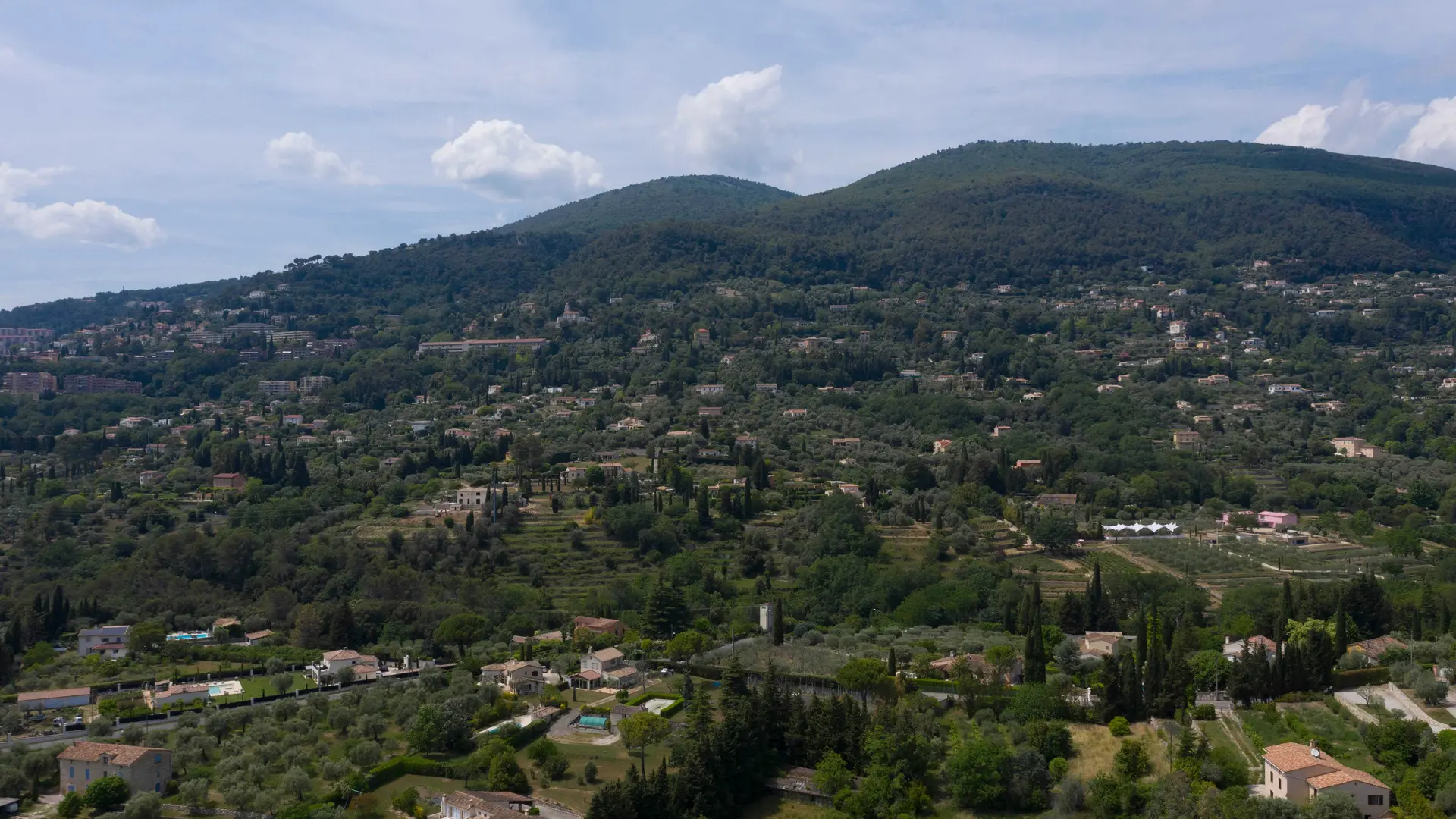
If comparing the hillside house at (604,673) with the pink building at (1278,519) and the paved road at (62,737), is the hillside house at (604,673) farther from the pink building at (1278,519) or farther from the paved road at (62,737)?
the pink building at (1278,519)

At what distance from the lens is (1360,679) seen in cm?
3033

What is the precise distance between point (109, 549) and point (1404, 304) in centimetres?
10010

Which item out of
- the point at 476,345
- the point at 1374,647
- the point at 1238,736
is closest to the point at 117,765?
the point at 1238,736

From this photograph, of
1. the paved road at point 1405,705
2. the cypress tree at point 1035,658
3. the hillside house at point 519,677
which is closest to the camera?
the paved road at point 1405,705

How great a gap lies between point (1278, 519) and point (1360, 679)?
91.2ft

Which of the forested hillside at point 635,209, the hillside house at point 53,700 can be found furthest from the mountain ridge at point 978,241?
the hillside house at point 53,700

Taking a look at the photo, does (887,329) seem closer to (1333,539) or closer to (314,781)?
(1333,539)

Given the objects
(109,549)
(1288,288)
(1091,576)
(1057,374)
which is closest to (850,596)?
(1091,576)

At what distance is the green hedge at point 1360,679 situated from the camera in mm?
30219

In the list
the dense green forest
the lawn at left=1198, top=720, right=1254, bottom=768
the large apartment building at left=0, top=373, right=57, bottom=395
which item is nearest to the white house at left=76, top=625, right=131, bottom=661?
the dense green forest

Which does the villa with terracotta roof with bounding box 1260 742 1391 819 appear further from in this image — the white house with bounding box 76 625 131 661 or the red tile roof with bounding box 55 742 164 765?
the white house with bounding box 76 625 131 661

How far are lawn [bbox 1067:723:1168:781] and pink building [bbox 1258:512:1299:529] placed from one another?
102 ft

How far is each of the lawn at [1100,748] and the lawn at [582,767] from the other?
9664 mm

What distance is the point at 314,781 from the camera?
1077 inches
